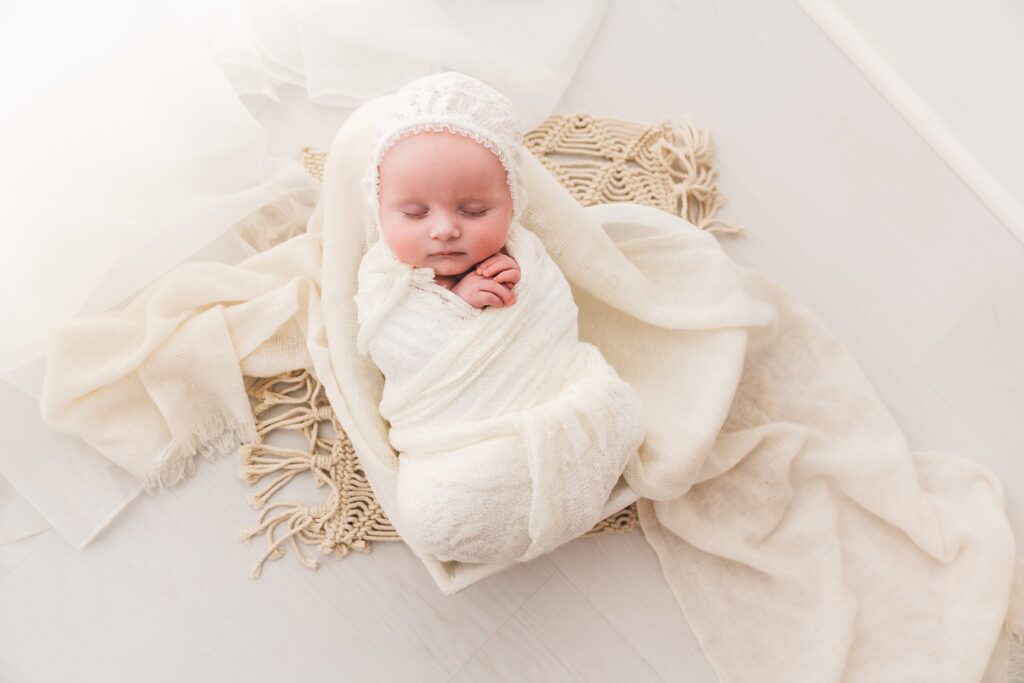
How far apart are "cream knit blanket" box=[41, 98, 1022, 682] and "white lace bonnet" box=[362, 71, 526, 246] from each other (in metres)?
0.11

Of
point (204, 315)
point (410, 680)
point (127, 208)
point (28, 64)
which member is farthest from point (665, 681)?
point (28, 64)

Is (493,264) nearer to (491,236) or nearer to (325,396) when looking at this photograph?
(491,236)

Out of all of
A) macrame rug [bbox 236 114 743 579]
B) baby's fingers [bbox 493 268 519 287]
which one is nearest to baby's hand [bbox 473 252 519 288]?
baby's fingers [bbox 493 268 519 287]

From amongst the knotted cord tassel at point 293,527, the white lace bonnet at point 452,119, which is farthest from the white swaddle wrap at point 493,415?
the knotted cord tassel at point 293,527

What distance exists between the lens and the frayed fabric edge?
119 centimetres

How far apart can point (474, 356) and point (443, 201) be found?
188 mm

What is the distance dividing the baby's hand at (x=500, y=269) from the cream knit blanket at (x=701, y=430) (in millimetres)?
141

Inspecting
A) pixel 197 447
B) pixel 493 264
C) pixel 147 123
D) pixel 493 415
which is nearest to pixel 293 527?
pixel 197 447

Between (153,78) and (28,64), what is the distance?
0.16 metres

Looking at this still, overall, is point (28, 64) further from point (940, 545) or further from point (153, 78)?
point (940, 545)

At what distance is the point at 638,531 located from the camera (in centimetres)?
124

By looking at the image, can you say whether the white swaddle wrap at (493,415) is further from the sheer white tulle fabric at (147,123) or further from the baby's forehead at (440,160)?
the sheer white tulle fabric at (147,123)

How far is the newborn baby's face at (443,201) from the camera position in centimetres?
95

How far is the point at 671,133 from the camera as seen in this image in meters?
1.38
